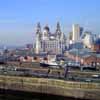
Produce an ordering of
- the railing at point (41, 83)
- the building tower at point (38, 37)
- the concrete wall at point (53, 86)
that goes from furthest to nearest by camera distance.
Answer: the building tower at point (38, 37) < the railing at point (41, 83) < the concrete wall at point (53, 86)

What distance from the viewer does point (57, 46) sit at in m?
168

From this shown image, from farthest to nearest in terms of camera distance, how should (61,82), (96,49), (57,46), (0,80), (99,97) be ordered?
1. (57,46)
2. (96,49)
3. (0,80)
4. (61,82)
5. (99,97)

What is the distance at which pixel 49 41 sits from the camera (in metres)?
169

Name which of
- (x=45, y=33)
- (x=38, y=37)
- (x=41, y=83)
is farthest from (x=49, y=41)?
(x=41, y=83)

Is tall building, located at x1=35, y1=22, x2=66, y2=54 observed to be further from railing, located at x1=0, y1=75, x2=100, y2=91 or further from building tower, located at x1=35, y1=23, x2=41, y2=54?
railing, located at x1=0, y1=75, x2=100, y2=91

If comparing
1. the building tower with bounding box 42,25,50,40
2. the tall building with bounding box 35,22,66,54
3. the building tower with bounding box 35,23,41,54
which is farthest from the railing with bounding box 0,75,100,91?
the building tower with bounding box 42,25,50,40

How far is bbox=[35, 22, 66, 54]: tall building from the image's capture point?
163 metres

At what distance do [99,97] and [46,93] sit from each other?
6.67 m

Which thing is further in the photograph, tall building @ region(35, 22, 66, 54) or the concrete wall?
tall building @ region(35, 22, 66, 54)

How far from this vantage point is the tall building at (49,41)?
163 metres

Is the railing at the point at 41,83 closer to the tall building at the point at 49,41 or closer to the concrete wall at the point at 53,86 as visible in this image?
the concrete wall at the point at 53,86

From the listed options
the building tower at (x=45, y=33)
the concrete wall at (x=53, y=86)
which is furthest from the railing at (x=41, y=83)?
the building tower at (x=45, y=33)

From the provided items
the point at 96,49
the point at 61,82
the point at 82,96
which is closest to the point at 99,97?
the point at 82,96

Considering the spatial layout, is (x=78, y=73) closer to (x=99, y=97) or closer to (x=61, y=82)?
(x=61, y=82)
